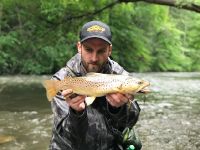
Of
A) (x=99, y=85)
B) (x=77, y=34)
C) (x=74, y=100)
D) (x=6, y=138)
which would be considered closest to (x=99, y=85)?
(x=99, y=85)

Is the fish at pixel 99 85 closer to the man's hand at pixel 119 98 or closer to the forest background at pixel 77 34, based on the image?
the man's hand at pixel 119 98

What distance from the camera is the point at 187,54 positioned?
57625mm

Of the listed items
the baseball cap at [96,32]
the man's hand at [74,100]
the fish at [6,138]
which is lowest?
the fish at [6,138]

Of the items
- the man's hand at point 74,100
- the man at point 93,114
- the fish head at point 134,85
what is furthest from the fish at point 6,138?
the fish head at point 134,85

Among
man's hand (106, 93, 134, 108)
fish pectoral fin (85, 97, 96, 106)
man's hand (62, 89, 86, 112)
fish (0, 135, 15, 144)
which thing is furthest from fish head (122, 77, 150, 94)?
fish (0, 135, 15, 144)

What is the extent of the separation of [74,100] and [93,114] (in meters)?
0.58

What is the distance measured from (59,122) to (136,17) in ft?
130

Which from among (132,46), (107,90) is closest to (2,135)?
(107,90)

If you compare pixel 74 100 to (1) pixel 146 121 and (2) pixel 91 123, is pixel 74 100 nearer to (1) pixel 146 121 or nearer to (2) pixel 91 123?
(2) pixel 91 123

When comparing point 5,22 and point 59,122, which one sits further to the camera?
point 5,22

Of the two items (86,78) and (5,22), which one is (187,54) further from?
(86,78)

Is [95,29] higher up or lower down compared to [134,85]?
higher up

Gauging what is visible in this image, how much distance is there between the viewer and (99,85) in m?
3.21

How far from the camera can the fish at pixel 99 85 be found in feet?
A: 10.1
